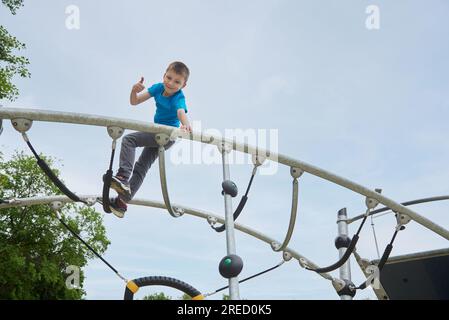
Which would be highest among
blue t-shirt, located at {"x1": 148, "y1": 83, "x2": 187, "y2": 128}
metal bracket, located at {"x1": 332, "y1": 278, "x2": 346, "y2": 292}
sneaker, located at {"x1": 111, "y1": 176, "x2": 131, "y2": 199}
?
blue t-shirt, located at {"x1": 148, "y1": 83, "x2": 187, "y2": 128}

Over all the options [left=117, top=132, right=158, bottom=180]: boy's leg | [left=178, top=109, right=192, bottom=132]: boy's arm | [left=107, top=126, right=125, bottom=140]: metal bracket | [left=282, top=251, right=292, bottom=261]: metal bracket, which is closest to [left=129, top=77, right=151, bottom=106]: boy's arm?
[left=117, top=132, right=158, bottom=180]: boy's leg

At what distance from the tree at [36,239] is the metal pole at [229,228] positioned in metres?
18.9

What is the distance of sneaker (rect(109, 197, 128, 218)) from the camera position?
15.6ft

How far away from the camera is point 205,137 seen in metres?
4.27

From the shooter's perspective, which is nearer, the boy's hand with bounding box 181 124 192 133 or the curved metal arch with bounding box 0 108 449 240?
the curved metal arch with bounding box 0 108 449 240

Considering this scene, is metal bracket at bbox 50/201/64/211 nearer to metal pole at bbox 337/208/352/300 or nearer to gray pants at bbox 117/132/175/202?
gray pants at bbox 117/132/175/202

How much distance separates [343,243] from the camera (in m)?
6.42

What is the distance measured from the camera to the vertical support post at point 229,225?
3555 mm

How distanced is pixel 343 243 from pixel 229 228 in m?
2.93

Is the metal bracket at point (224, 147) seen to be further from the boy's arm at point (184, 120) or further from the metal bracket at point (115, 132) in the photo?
the metal bracket at point (115, 132)

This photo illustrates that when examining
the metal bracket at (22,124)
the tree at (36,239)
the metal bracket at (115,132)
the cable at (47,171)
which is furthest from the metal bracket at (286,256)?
the tree at (36,239)

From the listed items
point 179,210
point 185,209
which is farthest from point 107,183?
point 185,209

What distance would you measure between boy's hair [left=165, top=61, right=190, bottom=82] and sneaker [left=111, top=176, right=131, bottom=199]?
3.64 ft
